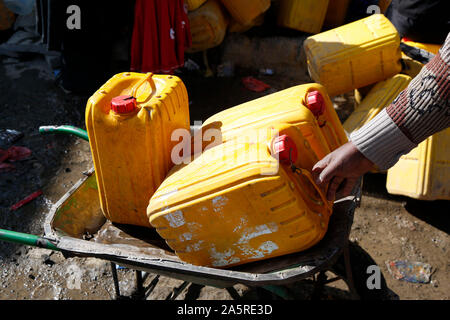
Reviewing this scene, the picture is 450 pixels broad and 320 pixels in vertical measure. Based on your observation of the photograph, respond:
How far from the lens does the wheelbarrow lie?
163cm

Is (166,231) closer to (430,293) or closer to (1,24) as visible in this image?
(430,293)

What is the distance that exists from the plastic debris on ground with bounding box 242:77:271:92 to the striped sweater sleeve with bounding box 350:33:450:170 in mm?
3618

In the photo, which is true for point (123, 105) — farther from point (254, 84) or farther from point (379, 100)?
point (254, 84)

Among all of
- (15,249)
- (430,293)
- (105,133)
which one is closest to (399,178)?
(430,293)

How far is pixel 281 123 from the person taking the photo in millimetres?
1811

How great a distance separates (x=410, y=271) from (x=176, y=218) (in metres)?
2.15

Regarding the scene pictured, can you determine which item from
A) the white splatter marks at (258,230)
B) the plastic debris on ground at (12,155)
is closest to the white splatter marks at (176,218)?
the white splatter marks at (258,230)

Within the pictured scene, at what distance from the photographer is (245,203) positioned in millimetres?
1592

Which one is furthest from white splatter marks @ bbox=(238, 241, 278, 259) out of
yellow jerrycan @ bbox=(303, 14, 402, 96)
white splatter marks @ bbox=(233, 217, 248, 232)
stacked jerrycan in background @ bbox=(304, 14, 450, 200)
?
yellow jerrycan @ bbox=(303, 14, 402, 96)

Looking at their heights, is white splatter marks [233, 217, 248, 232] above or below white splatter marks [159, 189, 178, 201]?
below

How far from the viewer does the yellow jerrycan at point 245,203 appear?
157 centimetres

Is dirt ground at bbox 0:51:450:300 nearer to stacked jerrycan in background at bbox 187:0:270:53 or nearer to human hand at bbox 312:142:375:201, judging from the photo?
stacked jerrycan in background at bbox 187:0:270:53

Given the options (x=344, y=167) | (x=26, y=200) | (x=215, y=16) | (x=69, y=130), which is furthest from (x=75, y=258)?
(x=215, y=16)

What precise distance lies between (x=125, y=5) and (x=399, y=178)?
3446mm
